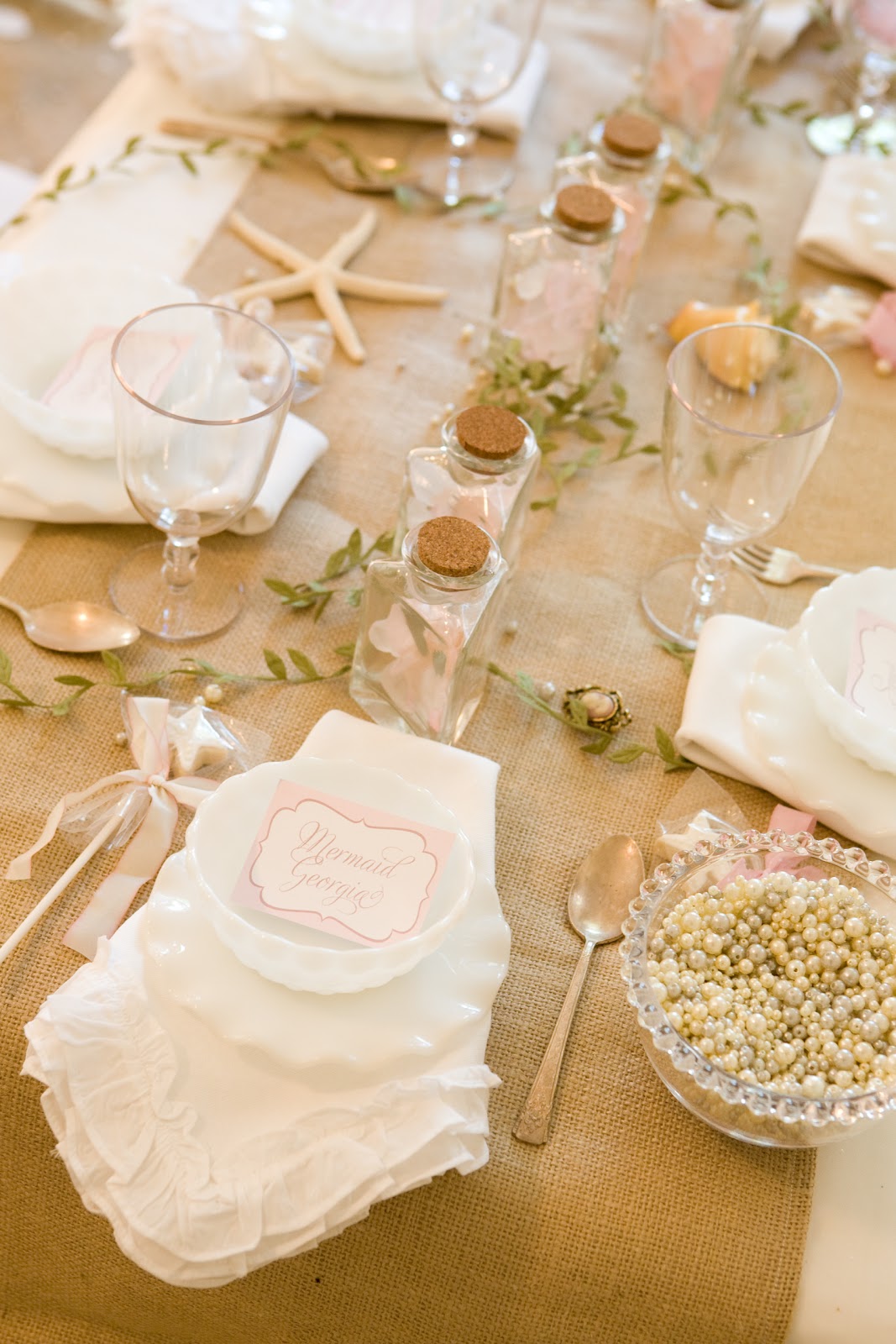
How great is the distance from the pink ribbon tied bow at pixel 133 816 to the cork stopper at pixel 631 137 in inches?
34.4

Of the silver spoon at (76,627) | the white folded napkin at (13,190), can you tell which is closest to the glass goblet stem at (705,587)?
the silver spoon at (76,627)

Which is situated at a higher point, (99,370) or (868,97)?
(868,97)

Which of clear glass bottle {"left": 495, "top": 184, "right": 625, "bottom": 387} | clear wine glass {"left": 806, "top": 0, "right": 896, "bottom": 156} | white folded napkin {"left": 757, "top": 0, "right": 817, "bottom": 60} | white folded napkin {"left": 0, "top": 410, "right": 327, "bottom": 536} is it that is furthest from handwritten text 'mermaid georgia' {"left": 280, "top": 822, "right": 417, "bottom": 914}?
white folded napkin {"left": 757, "top": 0, "right": 817, "bottom": 60}

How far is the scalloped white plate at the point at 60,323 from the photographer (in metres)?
1.19

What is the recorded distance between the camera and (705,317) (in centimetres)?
150

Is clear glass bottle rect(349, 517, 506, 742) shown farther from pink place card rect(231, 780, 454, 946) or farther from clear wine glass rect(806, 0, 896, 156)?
clear wine glass rect(806, 0, 896, 156)

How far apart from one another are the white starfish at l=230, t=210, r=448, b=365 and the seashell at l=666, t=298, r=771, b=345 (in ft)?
0.96

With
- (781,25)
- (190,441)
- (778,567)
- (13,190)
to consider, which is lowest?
(13,190)

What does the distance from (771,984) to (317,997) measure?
1.03ft

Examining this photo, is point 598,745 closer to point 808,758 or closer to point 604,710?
point 604,710

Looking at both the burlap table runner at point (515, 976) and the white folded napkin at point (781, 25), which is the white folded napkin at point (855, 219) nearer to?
the burlap table runner at point (515, 976)

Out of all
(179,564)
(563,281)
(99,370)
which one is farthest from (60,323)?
(563,281)

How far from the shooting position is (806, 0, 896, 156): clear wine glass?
1.79 metres

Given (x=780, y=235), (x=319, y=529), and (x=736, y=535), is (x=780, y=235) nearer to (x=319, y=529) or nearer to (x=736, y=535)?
(x=736, y=535)
